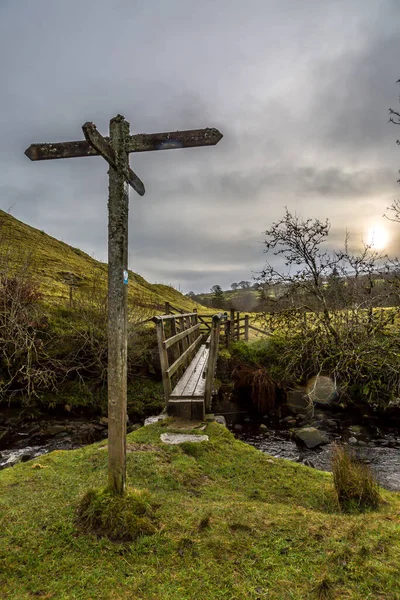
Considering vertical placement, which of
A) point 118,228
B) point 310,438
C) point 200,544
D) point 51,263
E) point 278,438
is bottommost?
point 278,438

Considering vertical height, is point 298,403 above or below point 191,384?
below

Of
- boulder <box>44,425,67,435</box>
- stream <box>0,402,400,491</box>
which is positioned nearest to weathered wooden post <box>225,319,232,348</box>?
stream <box>0,402,400,491</box>

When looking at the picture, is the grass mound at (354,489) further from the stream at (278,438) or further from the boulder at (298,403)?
the boulder at (298,403)

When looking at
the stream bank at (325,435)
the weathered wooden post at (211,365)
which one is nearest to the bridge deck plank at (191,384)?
the weathered wooden post at (211,365)

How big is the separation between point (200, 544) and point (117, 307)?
6.97ft

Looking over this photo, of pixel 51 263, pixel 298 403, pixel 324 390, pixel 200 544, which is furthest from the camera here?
pixel 51 263

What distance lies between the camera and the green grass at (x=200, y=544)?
7.31 feet

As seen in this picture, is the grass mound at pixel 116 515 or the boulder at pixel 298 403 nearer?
the grass mound at pixel 116 515

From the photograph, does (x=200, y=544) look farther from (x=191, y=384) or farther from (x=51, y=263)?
(x=51, y=263)

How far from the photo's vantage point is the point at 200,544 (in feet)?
→ 8.73

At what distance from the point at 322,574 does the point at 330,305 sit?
29.6 feet

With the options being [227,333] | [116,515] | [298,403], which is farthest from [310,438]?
[227,333]

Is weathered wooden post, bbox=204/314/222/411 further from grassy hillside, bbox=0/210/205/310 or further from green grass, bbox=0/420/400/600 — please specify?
grassy hillside, bbox=0/210/205/310

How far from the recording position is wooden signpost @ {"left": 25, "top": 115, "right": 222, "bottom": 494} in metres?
3.12
